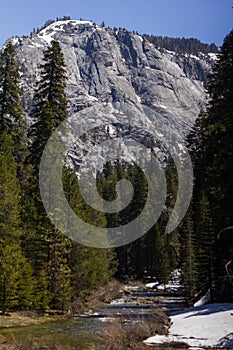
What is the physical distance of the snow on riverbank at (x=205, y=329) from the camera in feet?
58.4

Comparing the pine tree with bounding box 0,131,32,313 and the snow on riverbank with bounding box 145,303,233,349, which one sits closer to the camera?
the snow on riverbank with bounding box 145,303,233,349

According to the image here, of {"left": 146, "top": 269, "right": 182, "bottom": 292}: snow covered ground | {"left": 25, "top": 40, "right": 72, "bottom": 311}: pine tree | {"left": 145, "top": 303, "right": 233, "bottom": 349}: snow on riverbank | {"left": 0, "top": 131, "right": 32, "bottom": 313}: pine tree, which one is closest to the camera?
{"left": 145, "top": 303, "right": 233, "bottom": 349}: snow on riverbank

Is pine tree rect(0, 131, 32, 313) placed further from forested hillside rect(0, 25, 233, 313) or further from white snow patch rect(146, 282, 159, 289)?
white snow patch rect(146, 282, 159, 289)

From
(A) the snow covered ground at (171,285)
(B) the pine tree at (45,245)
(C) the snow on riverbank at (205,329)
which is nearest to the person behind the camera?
(C) the snow on riverbank at (205,329)

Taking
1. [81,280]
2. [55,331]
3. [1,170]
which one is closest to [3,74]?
[1,170]

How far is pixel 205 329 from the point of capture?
774 inches

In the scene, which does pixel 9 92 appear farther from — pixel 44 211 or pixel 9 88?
pixel 44 211

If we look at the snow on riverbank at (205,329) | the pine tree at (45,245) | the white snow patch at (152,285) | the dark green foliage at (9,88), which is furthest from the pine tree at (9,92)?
the white snow patch at (152,285)

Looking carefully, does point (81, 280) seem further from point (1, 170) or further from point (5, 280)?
point (1, 170)

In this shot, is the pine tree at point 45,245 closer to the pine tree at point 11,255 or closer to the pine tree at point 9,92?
the pine tree at point 11,255

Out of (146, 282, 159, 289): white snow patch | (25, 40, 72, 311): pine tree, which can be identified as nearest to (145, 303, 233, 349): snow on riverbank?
(25, 40, 72, 311): pine tree

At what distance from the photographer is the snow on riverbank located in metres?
17.8

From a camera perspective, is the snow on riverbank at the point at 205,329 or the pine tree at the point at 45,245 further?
the pine tree at the point at 45,245

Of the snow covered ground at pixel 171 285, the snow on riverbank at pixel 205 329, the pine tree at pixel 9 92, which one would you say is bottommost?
the snow on riverbank at pixel 205 329
